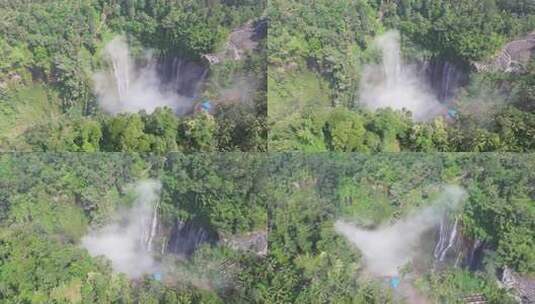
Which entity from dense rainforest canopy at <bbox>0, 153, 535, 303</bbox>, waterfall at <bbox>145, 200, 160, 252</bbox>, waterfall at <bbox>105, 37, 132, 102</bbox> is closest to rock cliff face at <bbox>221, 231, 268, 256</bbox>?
dense rainforest canopy at <bbox>0, 153, 535, 303</bbox>

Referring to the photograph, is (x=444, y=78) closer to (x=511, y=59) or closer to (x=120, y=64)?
(x=511, y=59)

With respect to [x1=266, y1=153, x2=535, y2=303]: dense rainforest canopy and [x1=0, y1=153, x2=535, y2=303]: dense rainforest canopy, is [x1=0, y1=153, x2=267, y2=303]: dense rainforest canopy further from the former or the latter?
[x1=266, y1=153, x2=535, y2=303]: dense rainforest canopy

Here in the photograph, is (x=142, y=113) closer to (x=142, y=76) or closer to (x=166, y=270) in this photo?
(x=142, y=76)

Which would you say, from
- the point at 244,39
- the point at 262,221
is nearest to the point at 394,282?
the point at 262,221

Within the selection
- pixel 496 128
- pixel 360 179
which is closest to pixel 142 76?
pixel 360 179

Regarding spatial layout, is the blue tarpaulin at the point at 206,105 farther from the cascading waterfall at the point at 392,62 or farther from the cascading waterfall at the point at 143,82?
the cascading waterfall at the point at 392,62

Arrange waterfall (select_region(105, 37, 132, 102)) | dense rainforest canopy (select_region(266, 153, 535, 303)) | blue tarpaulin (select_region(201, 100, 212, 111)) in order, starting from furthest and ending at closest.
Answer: waterfall (select_region(105, 37, 132, 102)) < blue tarpaulin (select_region(201, 100, 212, 111)) < dense rainforest canopy (select_region(266, 153, 535, 303))
